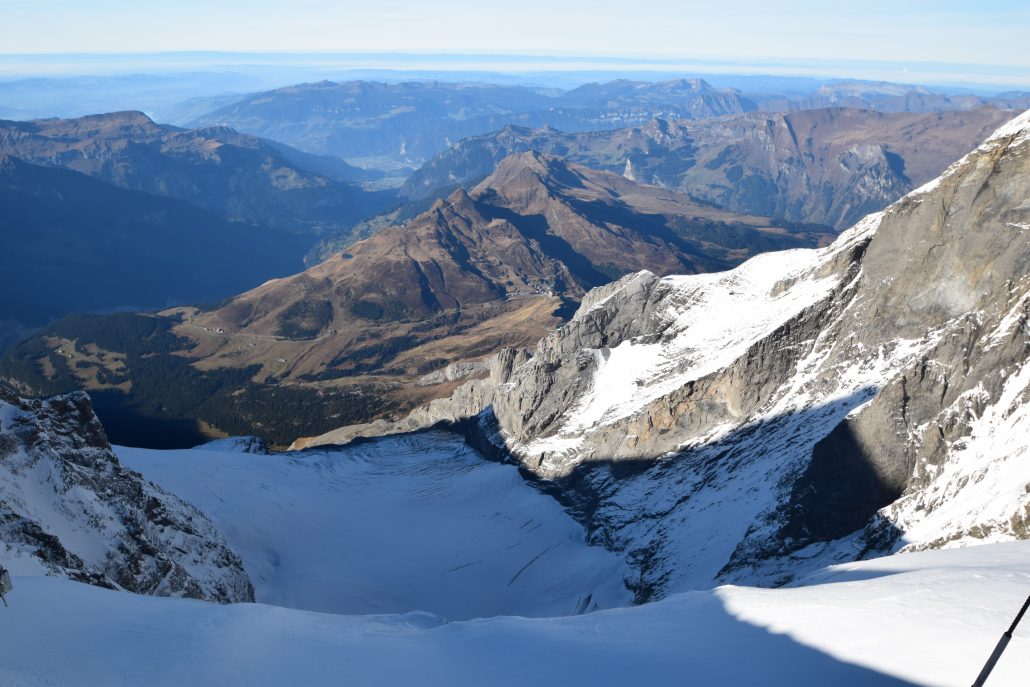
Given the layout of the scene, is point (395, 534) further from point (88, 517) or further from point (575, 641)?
point (575, 641)

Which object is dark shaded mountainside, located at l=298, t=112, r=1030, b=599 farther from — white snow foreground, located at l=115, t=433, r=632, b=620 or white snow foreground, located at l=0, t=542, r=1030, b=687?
white snow foreground, located at l=0, t=542, r=1030, b=687

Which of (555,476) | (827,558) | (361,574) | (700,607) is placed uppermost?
(700,607)

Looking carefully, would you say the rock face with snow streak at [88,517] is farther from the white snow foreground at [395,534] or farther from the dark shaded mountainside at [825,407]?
the dark shaded mountainside at [825,407]

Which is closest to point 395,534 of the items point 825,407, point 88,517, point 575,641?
point 88,517

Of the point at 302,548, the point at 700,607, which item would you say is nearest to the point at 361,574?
the point at 302,548

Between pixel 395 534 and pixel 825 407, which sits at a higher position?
pixel 825 407

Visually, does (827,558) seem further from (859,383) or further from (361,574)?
(361,574)
